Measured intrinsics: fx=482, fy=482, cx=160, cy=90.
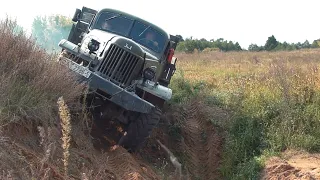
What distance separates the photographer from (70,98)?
646cm

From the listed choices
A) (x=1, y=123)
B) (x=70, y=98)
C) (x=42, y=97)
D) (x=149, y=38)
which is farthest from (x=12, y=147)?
(x=149, y=38)

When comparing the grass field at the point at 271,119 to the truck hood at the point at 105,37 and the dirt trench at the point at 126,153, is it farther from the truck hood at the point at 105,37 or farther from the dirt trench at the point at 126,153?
the truck hood at the point at 105,37

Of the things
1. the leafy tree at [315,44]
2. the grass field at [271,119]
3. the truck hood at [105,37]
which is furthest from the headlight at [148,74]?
the leafy tree at [315,44]

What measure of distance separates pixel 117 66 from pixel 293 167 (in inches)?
125

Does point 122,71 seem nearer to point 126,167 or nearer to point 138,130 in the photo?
point 138,130

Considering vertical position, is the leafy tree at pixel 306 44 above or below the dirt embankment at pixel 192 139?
above

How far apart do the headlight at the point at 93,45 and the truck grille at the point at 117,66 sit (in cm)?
49

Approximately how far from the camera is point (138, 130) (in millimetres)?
7590

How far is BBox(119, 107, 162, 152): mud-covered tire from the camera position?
7.57 m

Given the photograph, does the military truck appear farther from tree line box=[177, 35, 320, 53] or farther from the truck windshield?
tree line box=[177, 35, 320, 53]

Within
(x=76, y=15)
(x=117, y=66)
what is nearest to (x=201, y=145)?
(x=117, y=66)

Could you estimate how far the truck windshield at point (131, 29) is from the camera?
31.9 ft

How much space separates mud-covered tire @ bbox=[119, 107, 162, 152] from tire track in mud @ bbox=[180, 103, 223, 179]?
40.8 inches

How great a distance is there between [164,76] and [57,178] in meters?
6.07
